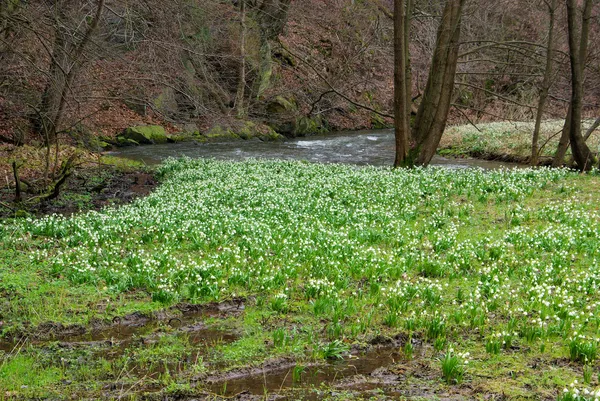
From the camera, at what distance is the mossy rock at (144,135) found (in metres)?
30.5

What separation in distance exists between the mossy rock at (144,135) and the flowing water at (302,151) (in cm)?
106

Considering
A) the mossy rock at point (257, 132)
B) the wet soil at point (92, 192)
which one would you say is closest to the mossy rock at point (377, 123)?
the mossy rock at point (257, 132)

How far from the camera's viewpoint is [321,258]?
8406 millimetres

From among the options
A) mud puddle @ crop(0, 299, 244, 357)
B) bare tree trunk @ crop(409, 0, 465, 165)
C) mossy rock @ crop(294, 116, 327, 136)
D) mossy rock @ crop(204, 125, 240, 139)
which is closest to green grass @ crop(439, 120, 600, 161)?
bare tree trunk @ crop(409, 0, 465, 165)

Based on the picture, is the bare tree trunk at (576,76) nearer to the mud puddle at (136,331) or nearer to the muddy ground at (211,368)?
the muddy ground at (211,368)

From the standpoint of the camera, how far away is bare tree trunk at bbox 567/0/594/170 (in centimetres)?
1656

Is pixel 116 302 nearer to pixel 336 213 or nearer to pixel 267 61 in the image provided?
pixel 336 213

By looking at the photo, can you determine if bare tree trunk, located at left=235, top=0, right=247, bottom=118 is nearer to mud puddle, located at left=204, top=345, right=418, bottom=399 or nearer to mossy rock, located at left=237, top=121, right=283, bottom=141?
mossy rock, located at left=237, top=121, right=283, bottom=141

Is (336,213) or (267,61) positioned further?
(267,61)

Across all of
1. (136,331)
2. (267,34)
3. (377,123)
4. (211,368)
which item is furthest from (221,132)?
(211,368)

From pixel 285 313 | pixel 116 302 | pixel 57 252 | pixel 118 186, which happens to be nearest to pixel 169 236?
pixel 57 252

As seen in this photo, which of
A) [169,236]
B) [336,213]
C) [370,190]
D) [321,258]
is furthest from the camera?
[370,190]

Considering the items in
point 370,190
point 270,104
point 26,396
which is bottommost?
point 26,396

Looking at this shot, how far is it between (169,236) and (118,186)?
8.64m
